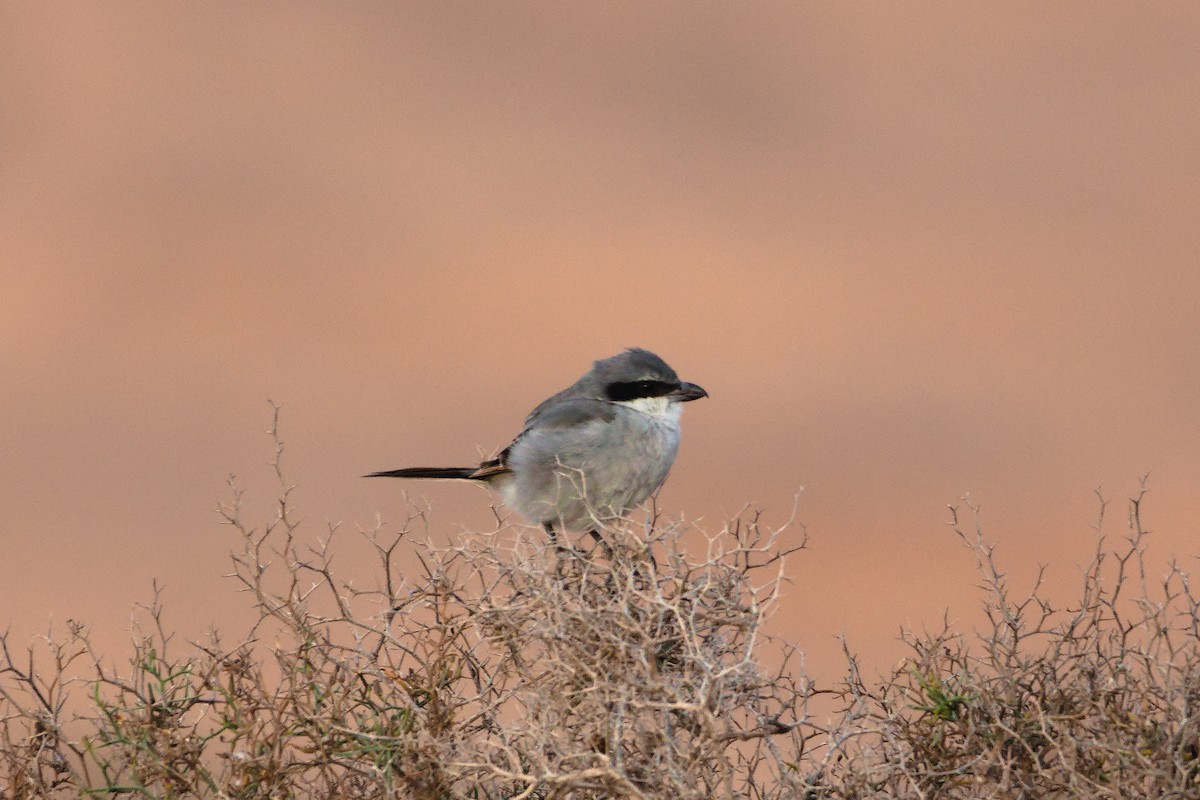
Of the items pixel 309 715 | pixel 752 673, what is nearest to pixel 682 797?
pixel 752 673

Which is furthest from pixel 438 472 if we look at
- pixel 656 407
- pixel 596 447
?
pixel 656 407

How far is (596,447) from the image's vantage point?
576 cm

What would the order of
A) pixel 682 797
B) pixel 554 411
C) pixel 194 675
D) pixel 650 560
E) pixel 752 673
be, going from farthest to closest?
pixel 554 411
pixel 194 675
pixel 650 560
pixel 752 673
pixel 682 797

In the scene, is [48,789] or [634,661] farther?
[48,789]

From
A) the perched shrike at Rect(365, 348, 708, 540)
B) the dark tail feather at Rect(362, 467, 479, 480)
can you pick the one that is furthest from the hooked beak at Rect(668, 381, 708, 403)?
the dark tail feather at Rect(362, 467, 479, 480)

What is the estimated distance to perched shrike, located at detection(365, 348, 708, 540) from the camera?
5727 mm

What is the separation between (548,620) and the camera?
13.1 ft

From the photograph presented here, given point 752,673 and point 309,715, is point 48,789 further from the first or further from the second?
point 752,673

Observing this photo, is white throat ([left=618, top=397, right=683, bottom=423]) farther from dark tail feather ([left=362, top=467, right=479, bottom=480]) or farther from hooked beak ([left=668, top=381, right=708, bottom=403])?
dark tail feather ([left=362, top=467, right=479, bottom=480])

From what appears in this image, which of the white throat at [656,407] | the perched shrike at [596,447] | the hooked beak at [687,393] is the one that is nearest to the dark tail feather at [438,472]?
the perched shrike at [596,447]

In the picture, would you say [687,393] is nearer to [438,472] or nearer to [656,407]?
[656,407]

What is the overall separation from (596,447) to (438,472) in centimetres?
85

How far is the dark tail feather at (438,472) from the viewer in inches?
241

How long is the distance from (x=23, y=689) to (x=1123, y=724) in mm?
3192
